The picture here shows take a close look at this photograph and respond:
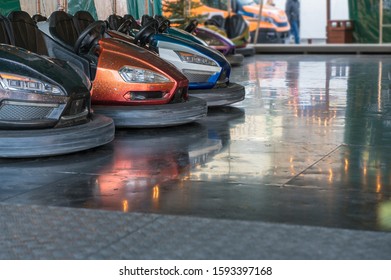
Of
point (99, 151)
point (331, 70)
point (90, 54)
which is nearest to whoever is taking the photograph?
point (99, 151)

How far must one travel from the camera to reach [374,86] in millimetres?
9367

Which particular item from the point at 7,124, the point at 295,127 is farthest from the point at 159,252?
the point at 295,127

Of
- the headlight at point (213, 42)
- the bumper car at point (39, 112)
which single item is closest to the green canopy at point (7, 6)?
the bumper car at point (39, 112)

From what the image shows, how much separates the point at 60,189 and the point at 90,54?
225cm

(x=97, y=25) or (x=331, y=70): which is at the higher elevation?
(x=97, y=25)

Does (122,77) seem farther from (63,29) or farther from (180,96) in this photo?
(63,29)

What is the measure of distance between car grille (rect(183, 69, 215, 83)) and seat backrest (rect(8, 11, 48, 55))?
1463mm

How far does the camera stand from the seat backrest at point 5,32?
18.7 feet

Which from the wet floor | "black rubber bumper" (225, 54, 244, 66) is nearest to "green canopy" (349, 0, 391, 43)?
"black rubber bumper" (225, 54, 244, 66)

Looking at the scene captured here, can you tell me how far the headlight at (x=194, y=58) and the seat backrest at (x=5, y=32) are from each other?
1.75 metres

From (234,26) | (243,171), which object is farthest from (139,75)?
(234,26)

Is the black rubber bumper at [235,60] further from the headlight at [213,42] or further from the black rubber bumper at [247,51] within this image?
the black rubber bumper at [247,51]

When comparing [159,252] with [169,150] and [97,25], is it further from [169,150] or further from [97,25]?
[97,25]

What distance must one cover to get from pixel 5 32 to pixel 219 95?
6.93 ft
